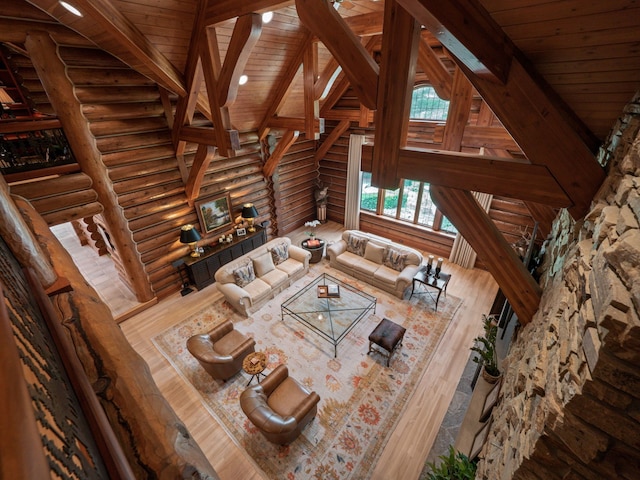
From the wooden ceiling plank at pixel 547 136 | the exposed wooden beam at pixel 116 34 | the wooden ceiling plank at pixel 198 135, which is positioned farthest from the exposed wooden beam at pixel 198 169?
the wooden ceiling plank at pixel 547 136

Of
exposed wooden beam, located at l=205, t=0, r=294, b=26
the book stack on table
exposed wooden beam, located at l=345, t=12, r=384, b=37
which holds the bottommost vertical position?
the book stack on table

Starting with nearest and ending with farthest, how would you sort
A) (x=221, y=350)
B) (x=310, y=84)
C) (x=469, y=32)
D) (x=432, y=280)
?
(x=469, y=32), (x=221, y=350), (x=310, y=84), (x=432, y=280)

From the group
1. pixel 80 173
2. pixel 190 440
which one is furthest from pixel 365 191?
pixel 190 440

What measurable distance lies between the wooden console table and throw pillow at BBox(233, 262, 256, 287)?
864 millimetres

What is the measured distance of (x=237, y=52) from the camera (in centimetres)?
330

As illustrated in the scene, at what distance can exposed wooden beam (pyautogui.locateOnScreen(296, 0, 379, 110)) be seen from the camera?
7.06ft

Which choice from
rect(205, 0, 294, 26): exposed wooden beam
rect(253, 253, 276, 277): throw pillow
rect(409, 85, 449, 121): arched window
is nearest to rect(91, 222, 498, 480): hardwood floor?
rect(253, 253, 276, 277): throw pillow

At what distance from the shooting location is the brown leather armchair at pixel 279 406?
119 inches

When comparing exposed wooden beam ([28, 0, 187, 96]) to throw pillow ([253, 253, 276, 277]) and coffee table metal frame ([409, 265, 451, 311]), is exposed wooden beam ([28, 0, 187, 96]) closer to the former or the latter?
throw pillow ([253, 253, 276, 277])

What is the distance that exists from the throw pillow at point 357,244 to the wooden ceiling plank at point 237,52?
379cm

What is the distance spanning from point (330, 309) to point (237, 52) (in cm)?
389

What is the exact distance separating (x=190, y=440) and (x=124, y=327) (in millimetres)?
5066

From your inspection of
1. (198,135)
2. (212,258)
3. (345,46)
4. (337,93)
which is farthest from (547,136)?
(337,93)

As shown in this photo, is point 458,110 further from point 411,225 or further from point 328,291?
point 411,225
